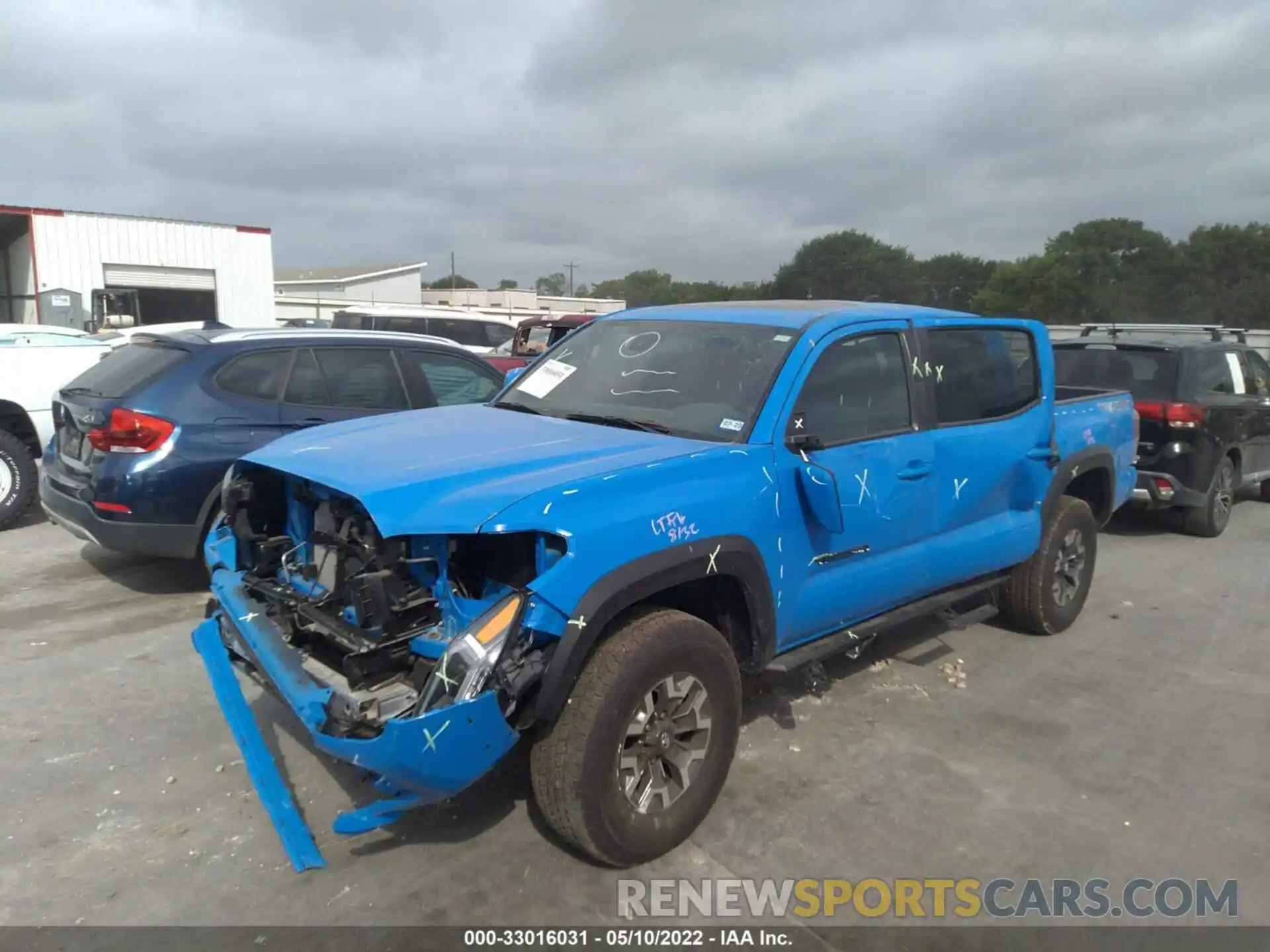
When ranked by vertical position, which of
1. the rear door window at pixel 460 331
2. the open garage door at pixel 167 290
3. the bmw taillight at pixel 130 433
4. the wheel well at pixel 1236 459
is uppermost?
the open garage door at pixel 167 290

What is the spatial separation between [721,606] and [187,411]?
372cm

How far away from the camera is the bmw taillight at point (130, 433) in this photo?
5.40 m

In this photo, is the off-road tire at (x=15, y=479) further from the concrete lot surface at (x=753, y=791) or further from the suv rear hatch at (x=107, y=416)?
the concrete lot surface at (x=753, y=791)

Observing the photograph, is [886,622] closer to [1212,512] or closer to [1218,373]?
[1212,512]

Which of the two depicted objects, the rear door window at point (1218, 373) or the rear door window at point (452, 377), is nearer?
the rear door window at point (452, 377)

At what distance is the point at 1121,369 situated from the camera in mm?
8484

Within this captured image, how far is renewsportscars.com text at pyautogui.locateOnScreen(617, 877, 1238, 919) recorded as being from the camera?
3.04 metres

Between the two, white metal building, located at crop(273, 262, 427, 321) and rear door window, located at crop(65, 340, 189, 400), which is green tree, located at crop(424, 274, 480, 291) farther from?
rear door window, located at crop(65, 340, 189, 400)

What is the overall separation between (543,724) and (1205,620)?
16.9 ft

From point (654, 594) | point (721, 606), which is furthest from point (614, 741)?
point (721, 606)

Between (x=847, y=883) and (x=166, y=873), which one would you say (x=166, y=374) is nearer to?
(x=166, y=873)

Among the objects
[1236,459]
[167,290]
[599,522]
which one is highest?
[167,290]

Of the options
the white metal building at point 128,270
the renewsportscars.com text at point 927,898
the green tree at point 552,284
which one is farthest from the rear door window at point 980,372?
the green tree at point 552,284

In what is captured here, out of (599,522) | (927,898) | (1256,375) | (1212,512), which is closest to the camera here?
(599,522)
